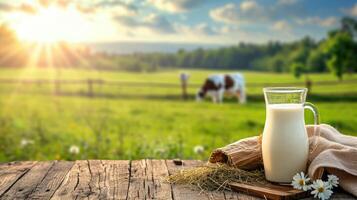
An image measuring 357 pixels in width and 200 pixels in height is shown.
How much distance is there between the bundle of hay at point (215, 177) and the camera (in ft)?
8.22

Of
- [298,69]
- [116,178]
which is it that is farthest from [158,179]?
[298,69]


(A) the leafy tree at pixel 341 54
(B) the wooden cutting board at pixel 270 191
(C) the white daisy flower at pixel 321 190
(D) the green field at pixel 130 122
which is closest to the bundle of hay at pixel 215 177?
(B) the wooden cutting board at pixel 270 191

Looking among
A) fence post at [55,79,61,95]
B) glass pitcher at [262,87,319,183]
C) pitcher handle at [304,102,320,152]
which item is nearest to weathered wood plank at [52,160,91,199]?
glass pitcher at [262,87,319,183]

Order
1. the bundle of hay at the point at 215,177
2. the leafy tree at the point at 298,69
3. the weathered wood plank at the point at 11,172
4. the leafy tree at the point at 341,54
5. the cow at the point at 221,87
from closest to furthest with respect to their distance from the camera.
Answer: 1. the bundle of hay at the point at 215,177
2. the weathered wood plank at the point at 11,172
3. the cow at the point at 221,87
4. the leafy tree at the point at 341,54
5. the leafy tree at the point at 298,69

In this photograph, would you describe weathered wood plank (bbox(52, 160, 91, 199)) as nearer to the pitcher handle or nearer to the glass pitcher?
the glass pitcher

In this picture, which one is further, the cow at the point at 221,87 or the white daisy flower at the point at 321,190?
the cow at the point at 221,87

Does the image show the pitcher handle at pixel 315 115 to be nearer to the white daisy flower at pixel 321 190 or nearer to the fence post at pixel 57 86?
the white daisy flower at pixel 321 190

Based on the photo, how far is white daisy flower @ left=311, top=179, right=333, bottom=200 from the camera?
226 cm

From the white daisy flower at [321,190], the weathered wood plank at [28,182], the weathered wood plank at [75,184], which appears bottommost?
the weathered wood plank at [28,182]

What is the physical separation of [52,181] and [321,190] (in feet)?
4.30

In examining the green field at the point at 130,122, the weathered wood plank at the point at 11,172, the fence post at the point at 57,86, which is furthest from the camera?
the fence post at the point at 57,86

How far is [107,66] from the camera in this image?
126 feet

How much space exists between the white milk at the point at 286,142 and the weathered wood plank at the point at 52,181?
1.04m

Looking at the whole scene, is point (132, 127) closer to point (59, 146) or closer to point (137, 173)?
point (59, 146)
